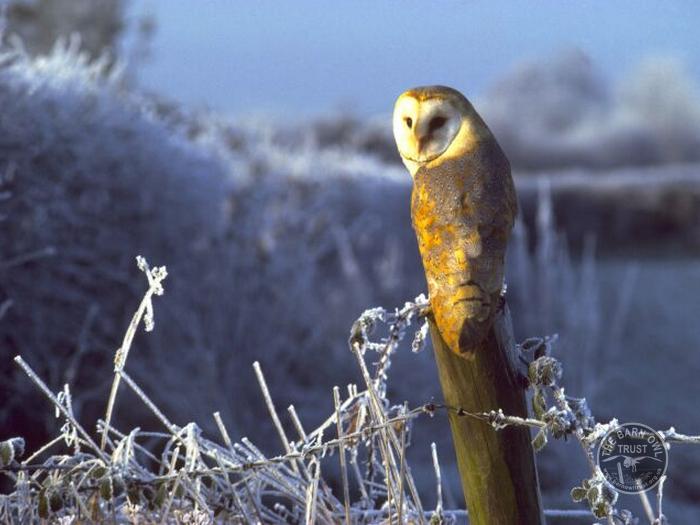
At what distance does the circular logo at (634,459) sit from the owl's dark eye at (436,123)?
36 centimetres

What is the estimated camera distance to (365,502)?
4.00ft

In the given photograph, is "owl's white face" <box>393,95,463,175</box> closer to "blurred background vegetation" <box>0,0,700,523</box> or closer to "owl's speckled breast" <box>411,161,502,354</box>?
"owl's speckled breast" <box>411,161,502,354</box>

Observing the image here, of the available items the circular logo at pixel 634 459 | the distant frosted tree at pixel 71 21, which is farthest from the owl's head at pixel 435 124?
the distant frosted tree at pixel 71 21

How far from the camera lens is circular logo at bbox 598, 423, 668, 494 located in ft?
3.29

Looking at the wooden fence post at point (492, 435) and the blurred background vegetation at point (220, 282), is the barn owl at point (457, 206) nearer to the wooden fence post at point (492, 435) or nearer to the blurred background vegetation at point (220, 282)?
the wooden fence post at point (492, 435)

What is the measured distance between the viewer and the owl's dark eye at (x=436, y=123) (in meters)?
0.94

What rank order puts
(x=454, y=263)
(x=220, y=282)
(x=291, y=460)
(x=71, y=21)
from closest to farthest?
(x=454, y=263)
(x=291, y=460)
(x=220, y=282)
(x=71, y=21)

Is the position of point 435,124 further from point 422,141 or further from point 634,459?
point 634,459

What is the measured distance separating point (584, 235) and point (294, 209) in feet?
7.95

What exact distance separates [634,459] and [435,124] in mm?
412

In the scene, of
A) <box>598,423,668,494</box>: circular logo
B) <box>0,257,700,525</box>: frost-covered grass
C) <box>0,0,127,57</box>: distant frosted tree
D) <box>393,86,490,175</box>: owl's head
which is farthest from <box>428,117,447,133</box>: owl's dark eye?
<box>0,0,127,57</box>: distant frosted tree

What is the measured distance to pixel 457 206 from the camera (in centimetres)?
92

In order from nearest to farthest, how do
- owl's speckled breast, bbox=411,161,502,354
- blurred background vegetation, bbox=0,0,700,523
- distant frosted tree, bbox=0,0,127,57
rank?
owl's speckled breast, bbox=411,161,502,354 < blurred background vegetation, bbox=0,0,700,523 < distant frosted tree, bbox=0,0,127,57

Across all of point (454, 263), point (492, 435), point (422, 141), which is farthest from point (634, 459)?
point (422, 141)
